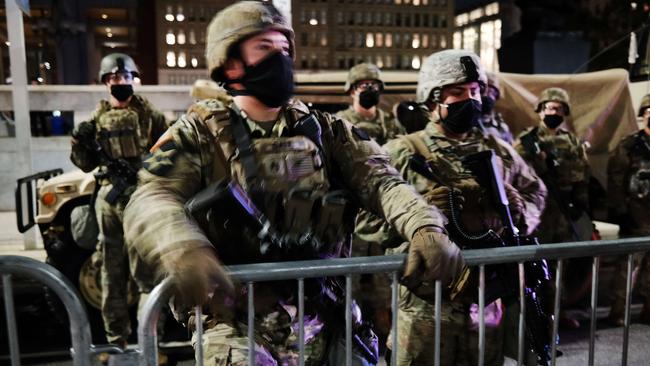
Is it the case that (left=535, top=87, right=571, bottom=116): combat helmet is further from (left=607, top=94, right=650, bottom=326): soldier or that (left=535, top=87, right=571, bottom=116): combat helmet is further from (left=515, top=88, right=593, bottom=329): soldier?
(left=607, top=94, right=650, bottom=326): soldier

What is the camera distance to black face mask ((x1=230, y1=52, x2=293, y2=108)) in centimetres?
210

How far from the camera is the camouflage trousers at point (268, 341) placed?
6.45 ft

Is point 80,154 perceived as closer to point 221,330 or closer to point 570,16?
point 221,330

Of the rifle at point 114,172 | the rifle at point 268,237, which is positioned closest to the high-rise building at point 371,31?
the rifle at point 114,172

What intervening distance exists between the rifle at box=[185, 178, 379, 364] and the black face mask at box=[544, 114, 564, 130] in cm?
368

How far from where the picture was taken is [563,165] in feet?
16.8

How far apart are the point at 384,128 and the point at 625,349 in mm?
3586

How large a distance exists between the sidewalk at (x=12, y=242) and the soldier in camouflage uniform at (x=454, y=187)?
5.18 m

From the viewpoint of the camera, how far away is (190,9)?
353 feet

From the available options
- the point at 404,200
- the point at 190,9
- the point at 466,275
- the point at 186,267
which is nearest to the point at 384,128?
the point at 466,275

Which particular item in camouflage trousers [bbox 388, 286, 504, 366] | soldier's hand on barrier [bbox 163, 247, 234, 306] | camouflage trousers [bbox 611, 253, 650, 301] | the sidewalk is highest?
soldier's hand on barrier [bbox 163, 247, 234, 306]

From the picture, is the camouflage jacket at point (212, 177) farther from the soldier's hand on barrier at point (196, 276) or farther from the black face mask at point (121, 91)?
the black face mask at point (121, 91)

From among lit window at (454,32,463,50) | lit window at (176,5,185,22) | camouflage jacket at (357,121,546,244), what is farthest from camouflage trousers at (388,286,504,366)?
lit window at (454,32,463,50)

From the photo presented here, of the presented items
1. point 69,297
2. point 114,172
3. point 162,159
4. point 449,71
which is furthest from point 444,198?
point 114,172
